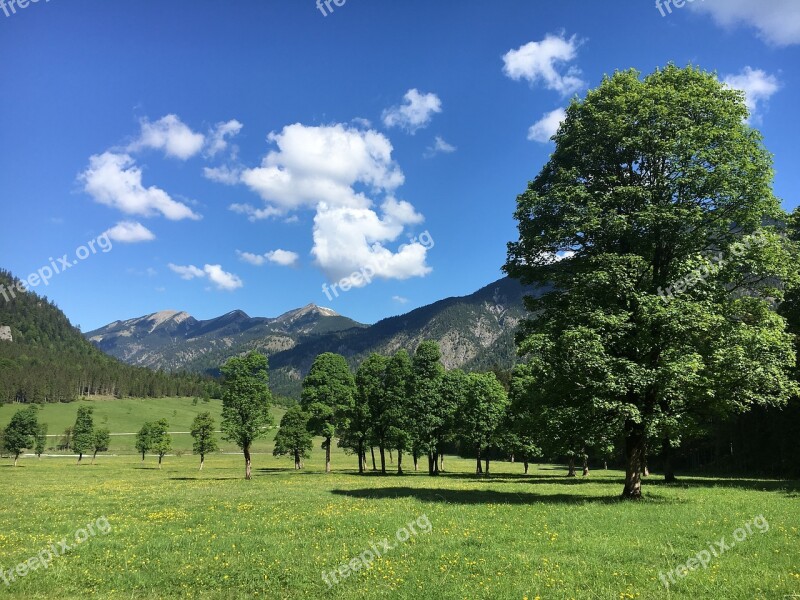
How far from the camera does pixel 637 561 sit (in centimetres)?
1317

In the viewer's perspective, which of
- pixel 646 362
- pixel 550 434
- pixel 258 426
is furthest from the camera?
pixel 258 426

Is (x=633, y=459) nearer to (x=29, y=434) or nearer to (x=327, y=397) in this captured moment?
(x=327, y=397)

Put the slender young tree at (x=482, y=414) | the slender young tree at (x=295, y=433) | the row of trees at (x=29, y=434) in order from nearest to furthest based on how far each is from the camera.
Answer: the slender young tree at (x=482, y=414) → the slender young tree at (x=295, y=433) → the row of trees at (x=29, y=434)

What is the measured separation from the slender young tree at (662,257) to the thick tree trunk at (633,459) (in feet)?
0.23

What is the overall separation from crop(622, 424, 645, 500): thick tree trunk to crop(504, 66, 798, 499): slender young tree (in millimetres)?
70

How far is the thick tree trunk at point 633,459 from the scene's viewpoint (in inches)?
988

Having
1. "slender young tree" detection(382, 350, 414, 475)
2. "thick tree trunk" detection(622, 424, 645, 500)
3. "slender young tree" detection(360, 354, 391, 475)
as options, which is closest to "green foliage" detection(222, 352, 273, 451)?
"slender young tree" detection(360, 354, 391, 475)

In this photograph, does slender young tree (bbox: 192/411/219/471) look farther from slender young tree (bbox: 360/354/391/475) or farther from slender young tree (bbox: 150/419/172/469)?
slender young tree (bbox: 360/354/391/475)

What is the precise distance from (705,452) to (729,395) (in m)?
73.9

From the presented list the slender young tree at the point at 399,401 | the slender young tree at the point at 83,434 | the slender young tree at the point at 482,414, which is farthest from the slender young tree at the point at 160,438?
the slender young tree at the point at 482,414

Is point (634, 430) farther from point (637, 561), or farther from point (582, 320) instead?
point (637, 561)

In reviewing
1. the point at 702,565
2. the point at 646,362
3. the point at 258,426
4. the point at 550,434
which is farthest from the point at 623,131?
the point at 258,426

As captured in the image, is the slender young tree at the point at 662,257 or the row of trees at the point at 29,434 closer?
the slender young tree at the point at 662,257

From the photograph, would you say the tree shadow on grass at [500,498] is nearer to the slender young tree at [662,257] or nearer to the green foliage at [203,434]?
the slender young tree at [662,257]
